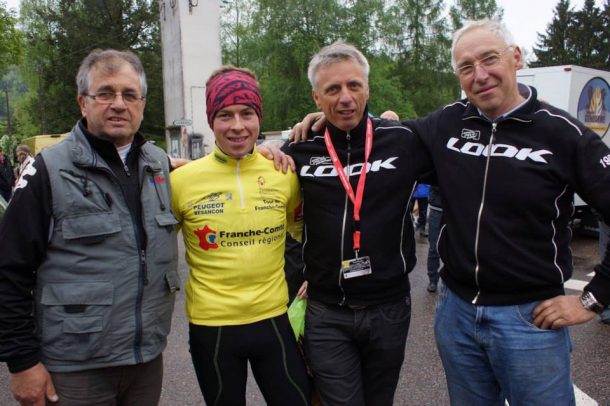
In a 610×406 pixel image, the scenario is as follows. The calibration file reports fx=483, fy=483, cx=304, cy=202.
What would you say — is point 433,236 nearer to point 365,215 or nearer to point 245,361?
point 365,215

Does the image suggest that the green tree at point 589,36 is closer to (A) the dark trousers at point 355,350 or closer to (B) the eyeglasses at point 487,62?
(B) the eyeglasses at point 487,62

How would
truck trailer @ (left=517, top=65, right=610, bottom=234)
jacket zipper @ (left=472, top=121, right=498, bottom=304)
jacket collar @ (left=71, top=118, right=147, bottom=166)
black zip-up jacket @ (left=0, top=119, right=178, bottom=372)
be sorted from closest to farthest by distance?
black zip-up jacket @ (left=0, top=119, right=178, bottom=372), jacket collar @ (left=71, top=118, right=147, bottom=166), jacket zipper @ (left=472, top=121, right=498, bottom=304), truck trailer @ (left=517, top=65, right=610, bottom=234)

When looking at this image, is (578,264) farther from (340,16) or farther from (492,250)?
(340,16)

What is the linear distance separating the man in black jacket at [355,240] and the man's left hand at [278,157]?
11cm

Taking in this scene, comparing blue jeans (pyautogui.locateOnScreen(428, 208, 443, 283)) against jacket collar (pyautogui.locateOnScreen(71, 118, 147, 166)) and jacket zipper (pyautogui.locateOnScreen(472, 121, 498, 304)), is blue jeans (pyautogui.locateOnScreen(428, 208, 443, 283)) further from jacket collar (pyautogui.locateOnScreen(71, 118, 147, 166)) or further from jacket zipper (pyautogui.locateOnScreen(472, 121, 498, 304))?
jacket collar (pyautogui.locateOnScreen(71, 118, 147, 166))

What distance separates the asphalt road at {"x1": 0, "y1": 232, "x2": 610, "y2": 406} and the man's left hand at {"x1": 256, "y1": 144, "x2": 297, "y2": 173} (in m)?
2.04

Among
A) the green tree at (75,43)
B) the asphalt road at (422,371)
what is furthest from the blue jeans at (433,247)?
the green tree at (75,43)

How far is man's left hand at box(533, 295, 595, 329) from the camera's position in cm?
209

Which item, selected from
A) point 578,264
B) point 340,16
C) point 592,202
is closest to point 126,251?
point 592,202

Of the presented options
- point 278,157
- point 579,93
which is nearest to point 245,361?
point 278,157

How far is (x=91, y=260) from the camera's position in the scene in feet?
6.77

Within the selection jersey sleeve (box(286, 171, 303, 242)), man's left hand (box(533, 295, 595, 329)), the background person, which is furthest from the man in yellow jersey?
the background person

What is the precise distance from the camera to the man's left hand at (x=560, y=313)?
2092 millimetres

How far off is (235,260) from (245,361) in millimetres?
509
